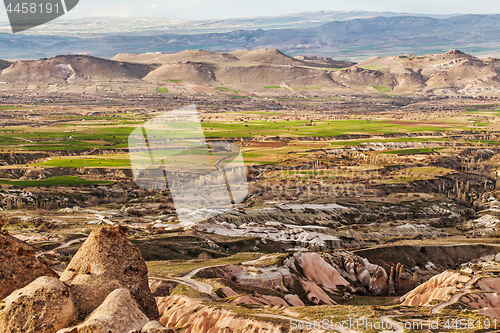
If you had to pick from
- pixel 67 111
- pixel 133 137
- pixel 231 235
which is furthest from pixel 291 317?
pixel 67 111

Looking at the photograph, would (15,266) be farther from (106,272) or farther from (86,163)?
(86,163)

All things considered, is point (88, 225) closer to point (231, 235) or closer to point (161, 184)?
point (231, 235)

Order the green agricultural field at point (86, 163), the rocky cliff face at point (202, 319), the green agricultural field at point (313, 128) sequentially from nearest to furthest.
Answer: the rocky cliff face at point (202, 319) → the green agricultural field at point (86, 163) → the green agricultural field at point (313, 128)

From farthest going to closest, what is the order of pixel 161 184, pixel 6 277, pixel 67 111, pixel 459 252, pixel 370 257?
pixel 67 111
pixel 161 184
pixel 459 252
pixel 370 257
pixel 6 277

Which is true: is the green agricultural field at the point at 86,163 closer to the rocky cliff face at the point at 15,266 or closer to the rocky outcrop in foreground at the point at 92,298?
the rocky outcrop in foreground at the point at 92,298

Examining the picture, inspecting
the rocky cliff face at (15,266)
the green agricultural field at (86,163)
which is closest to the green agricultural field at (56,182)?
the green agricultural field at (86,163)

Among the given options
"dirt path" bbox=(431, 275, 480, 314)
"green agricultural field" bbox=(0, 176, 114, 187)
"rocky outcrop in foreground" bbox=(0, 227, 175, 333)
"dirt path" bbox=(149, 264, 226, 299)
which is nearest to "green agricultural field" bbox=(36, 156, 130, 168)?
"green agricultural field" bbox=(0, 176, 114, 187)

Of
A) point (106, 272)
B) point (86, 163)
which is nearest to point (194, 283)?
point (106, 272)
